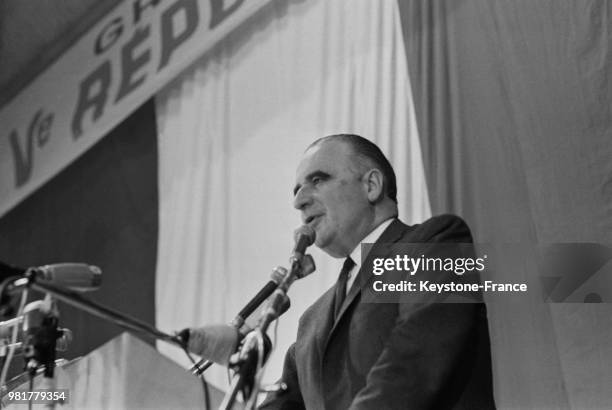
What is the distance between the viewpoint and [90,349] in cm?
464

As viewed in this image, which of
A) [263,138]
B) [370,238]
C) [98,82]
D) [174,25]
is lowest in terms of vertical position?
[370,238]

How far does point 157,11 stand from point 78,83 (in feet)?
1.86

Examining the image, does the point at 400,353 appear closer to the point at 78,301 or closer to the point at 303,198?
the point at 303,198

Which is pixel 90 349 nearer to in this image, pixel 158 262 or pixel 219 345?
pixel 158 262

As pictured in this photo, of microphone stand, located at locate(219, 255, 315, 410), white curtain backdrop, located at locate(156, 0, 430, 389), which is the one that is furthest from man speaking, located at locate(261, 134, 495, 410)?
white curtain backdrop, located at locate(156, 0, 430, 389)

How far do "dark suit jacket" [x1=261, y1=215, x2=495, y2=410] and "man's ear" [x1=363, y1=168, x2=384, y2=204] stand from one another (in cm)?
15

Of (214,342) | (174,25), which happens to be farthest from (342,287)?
(174,25)

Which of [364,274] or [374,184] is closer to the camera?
[364,274]

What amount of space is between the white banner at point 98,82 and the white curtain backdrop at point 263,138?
0.48 ft

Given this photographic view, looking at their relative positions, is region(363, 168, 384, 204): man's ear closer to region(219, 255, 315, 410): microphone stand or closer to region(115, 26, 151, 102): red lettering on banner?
region(219, 255, 315, 410): microphone stand

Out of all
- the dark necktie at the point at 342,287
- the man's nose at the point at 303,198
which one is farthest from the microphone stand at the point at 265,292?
the man's nose at the point at 303,198

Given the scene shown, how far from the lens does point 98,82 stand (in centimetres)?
498

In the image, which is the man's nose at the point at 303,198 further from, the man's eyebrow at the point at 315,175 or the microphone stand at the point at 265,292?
the microphone stand at the point at 265,292

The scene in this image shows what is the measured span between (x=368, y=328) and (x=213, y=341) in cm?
61
